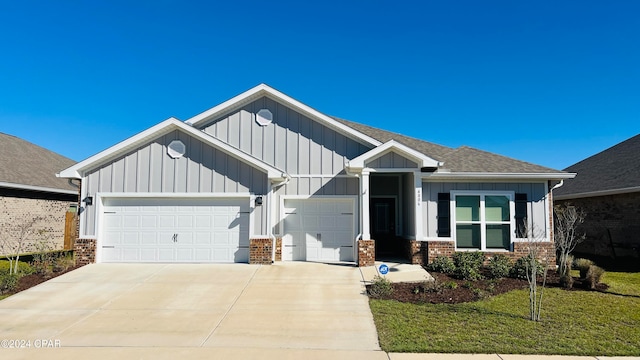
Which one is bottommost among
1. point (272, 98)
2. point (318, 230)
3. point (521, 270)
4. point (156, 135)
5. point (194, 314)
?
point (194, 314)

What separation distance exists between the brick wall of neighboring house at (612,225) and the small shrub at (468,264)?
6605 mm

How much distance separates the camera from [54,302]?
8656 millimetres

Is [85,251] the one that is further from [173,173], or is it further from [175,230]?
[173,173]

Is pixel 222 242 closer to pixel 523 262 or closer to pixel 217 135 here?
pixel 217 135

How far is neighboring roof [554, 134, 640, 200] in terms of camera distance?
48.9ft

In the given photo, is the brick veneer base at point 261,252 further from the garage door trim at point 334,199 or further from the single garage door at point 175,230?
the garage door trim at point 334,199

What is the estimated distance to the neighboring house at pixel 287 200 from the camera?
39.9ft

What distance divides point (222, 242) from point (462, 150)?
9.40 metres

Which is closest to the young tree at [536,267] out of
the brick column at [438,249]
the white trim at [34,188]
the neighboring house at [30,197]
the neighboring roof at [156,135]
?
the brick column at [438,249]

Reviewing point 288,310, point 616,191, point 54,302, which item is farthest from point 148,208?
point 616,191

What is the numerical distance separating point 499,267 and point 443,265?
1.49m

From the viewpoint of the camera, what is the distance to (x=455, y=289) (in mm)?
9516

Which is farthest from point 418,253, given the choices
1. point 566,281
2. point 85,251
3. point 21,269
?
point 21,269

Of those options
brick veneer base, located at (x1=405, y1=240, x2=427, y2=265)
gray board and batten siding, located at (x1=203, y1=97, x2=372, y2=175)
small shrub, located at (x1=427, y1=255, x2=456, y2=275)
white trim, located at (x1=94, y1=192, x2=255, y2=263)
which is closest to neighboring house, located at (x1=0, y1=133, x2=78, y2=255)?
white trim, located at (x1=94, y1=192, x2=255, y2=263)
